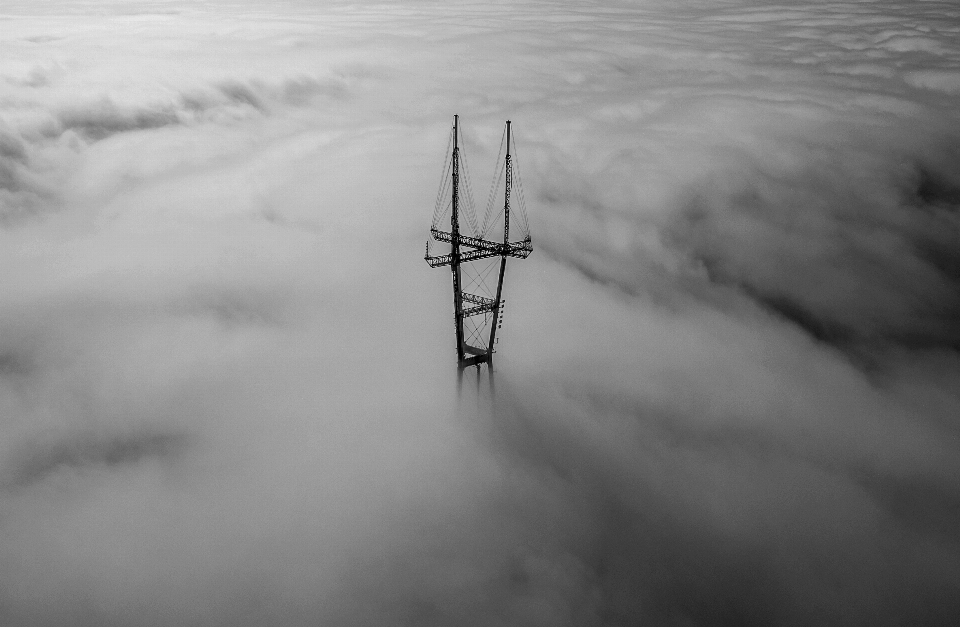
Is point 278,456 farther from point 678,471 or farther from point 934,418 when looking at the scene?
point 934,418

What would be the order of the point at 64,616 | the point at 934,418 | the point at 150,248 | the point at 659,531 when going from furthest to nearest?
1. the point at 150,248
2. the point at 934,418
3. the point at 659,531
4. the point at 64,616

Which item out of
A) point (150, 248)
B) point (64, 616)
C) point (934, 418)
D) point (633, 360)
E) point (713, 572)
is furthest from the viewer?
point (150, 248)

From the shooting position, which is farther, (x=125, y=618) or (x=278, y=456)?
(x=278, y=456)

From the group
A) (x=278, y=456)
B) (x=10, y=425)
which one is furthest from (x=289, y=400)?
(x=10, y=425)

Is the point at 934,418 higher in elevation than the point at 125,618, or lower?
lower

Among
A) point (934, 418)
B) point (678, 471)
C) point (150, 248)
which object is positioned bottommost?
point (934, 418)

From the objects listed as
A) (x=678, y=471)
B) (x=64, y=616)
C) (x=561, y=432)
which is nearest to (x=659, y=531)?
(x=678, y=471)

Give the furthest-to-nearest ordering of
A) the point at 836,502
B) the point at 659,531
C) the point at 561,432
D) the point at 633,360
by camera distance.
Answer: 1. the point at 633,360
2. the point at 561,432
3. the point at 836,502
4. the point at 659,531

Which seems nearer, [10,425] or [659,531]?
[659,531]

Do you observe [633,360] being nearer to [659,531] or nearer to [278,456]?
[659,531]
